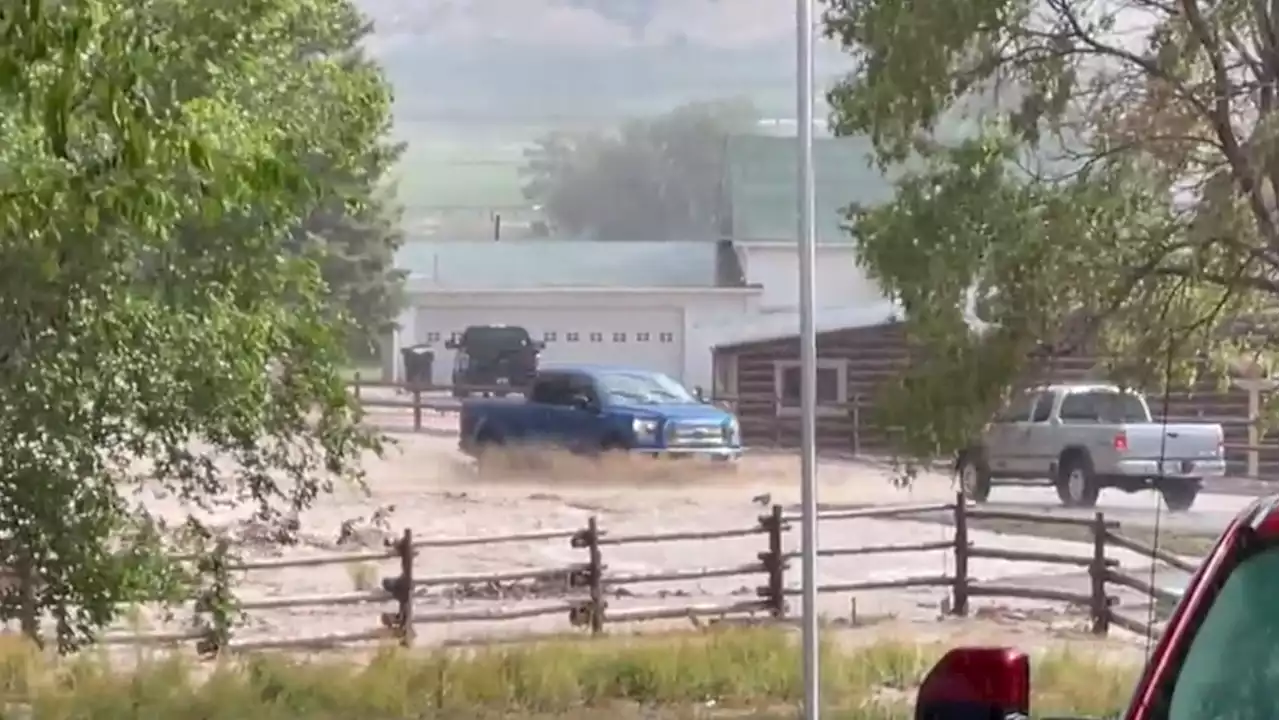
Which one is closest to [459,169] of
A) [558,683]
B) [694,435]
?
[694,435]

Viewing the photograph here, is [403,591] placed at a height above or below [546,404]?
below

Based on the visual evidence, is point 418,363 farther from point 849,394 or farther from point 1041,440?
point 1041,440

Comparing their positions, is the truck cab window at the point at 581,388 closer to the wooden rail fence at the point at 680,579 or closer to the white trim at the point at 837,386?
the wooden rail fence at the point at 680,579

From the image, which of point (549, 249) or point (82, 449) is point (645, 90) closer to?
point (549, 249)

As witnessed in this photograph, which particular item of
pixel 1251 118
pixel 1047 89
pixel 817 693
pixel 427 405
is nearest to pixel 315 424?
pixel 427 405

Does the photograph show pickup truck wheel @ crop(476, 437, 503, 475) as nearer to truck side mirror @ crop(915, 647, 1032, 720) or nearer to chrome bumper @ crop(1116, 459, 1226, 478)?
chrome bumper @ crop(1116, 459, 1226, 478)

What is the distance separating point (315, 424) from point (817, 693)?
1663 millimetres

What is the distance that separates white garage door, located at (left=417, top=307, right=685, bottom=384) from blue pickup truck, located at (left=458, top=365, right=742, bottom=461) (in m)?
0.05

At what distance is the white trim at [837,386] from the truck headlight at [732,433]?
0.17 m

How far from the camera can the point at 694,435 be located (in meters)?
5.34

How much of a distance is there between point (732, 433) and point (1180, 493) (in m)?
1.31

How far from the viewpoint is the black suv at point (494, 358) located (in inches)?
206

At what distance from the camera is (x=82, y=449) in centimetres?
440

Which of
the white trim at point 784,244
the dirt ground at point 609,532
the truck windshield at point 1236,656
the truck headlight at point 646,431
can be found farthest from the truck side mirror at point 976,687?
the truck headlight at point 646,431
